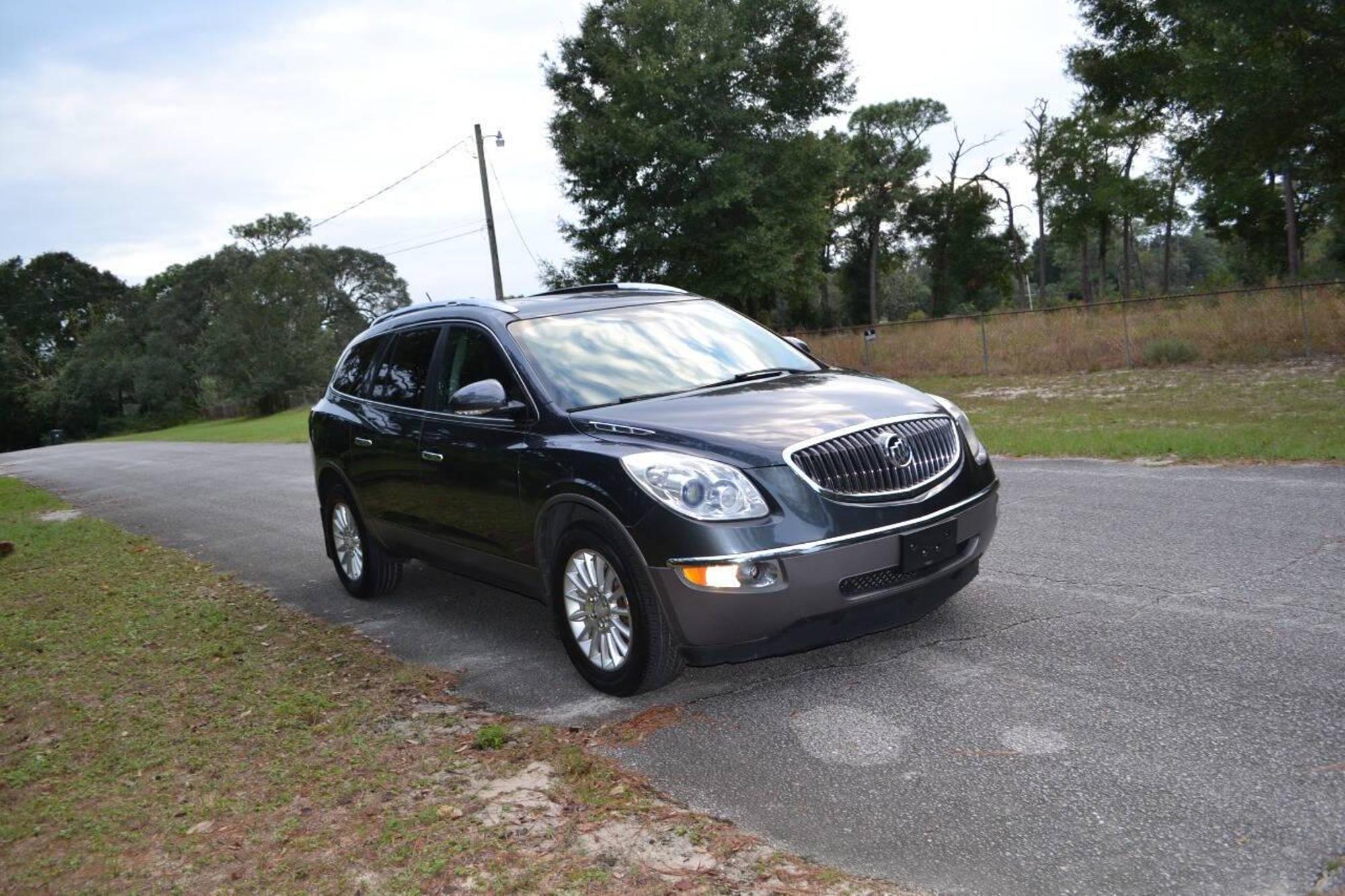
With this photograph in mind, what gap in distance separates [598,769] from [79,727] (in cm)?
293

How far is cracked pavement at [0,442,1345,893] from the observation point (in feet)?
10.5

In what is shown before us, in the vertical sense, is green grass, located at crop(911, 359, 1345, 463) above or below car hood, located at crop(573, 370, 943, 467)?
below

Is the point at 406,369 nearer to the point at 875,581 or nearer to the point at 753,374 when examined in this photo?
the point at 753,374

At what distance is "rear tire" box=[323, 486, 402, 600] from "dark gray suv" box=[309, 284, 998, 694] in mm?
867

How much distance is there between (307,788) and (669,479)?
191cm

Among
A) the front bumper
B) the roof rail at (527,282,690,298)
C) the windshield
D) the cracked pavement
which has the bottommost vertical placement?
the cracked pavement

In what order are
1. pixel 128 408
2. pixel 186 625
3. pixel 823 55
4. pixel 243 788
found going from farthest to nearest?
pixel 128 408, pixel 823 55, pixel 186 625, pixel 243 788

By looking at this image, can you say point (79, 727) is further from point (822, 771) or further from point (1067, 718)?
point (1067, 718)

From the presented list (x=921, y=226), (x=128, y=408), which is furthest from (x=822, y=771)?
(x=128, y=408)

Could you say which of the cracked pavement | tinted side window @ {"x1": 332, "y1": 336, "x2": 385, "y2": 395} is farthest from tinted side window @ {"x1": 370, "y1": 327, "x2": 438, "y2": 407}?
the cracked pavement

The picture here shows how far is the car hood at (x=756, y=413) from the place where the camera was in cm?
458

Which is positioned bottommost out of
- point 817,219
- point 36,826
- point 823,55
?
point 36,826

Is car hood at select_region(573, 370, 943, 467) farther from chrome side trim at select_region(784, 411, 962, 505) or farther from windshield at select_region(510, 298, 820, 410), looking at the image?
windshield at select_region(510, 298, 820, 410)

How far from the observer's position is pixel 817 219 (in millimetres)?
37969
